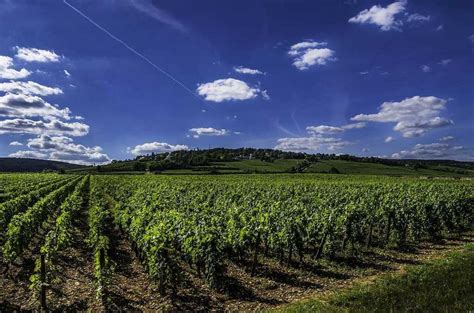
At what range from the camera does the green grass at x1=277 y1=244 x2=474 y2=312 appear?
31.4 feet

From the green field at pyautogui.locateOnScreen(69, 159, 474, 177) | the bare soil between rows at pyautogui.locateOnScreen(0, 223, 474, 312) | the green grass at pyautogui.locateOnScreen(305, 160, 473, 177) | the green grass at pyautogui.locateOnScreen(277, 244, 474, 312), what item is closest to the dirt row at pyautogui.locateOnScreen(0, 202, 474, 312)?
the bare soil between rows at pyautogui.locateOnScreen(0, 223, 474, 312)

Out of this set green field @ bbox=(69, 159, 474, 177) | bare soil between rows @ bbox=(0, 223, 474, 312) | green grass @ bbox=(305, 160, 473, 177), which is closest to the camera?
bare soil between rows @ bbox=(0, 223, 474, 312)

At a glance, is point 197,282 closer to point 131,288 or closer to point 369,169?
point 131,288

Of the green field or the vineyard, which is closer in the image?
the vineyard

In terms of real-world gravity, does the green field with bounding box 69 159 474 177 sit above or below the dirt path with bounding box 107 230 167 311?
above

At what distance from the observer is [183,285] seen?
12.2m

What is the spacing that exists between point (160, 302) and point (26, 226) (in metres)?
8.99

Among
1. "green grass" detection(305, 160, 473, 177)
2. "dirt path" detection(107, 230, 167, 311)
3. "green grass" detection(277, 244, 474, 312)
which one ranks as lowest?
"dirt path" detection(107, 230, 167, 311)

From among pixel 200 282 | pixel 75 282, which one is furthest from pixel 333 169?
pixel 75 282

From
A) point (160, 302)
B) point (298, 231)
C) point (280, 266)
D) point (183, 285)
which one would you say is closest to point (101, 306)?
point (160, 302)

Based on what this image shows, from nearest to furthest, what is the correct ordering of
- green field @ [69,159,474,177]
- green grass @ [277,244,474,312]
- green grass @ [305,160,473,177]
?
green grass @ [277,244,474,312], green grass @ [305,160,473,177], green field @ [69,159,474,177]

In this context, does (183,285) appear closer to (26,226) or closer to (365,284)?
(365,284)

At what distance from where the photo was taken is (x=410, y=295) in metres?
10.5

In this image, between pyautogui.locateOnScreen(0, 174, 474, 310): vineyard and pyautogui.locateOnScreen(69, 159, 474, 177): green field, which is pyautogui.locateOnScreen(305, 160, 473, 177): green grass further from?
pyautogui.locateOnScreen(0, 174, 474, 310): vineyard
